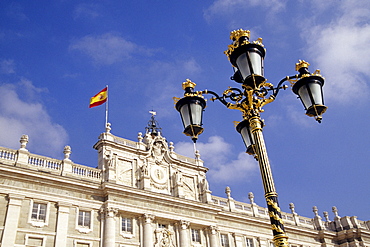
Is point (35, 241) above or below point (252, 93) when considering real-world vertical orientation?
above

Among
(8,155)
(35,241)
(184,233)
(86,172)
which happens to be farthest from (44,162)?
(184,233)

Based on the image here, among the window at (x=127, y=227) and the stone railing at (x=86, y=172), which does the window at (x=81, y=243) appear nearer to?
→ the window at (x=127, y=227)

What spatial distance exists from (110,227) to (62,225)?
3.19 metres

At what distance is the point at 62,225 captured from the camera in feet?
78.3

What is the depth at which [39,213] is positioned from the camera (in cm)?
2359

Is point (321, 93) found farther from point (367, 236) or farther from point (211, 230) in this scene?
point (367, 236)

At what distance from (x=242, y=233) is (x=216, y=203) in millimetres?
3568

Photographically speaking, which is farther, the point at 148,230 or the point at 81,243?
the point at 148,230

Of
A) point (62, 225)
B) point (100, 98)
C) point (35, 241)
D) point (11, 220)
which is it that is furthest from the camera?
point (100, 98)

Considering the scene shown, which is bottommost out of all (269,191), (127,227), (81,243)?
(269,191)

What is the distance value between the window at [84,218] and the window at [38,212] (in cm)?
240

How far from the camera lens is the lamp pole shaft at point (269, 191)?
307 inches

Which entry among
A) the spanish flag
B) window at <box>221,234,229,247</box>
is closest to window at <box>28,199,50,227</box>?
the spanish flag

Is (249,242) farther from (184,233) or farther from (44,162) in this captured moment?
(44,162)
